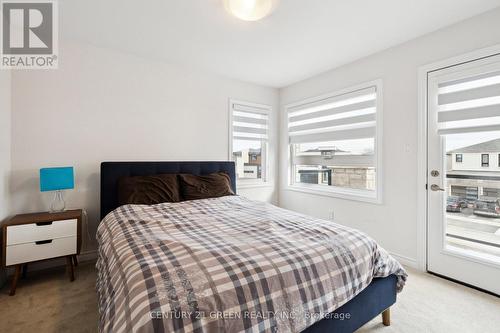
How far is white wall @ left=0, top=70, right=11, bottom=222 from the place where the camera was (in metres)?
2.11

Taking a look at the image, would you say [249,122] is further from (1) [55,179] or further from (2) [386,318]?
(2) [386,318]

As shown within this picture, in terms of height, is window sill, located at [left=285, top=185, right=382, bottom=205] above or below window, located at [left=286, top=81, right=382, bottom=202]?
below

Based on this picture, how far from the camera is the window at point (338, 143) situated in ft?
9.68

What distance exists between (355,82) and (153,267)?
124 inches

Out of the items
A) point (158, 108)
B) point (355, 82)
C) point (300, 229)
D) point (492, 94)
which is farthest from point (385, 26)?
point (158, 108)

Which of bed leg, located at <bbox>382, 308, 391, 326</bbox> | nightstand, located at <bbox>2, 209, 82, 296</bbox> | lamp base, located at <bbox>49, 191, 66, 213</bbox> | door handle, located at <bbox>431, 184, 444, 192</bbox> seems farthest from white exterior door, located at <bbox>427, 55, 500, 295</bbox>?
lamp base, located at <bbox>49, 191, 66, 213</bbox>

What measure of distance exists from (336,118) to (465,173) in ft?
5.25

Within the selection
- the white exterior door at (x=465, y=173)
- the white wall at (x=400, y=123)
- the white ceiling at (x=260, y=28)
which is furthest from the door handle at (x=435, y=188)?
the white ceiling at (x=260, y=28)

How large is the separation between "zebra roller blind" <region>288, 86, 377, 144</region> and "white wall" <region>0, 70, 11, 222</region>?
11.7 ft

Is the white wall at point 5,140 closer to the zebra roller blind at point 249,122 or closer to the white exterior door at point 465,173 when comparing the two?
the zebra roller blind at point 249,122

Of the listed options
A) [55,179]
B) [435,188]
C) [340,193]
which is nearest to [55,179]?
[55,179]

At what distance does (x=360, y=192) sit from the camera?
314cm

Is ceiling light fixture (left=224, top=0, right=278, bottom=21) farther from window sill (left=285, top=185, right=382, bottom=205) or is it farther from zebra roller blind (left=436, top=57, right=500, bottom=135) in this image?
window sill (left=285, top=185, right=382, bottom=205)

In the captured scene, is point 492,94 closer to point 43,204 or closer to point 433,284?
point 433,284
